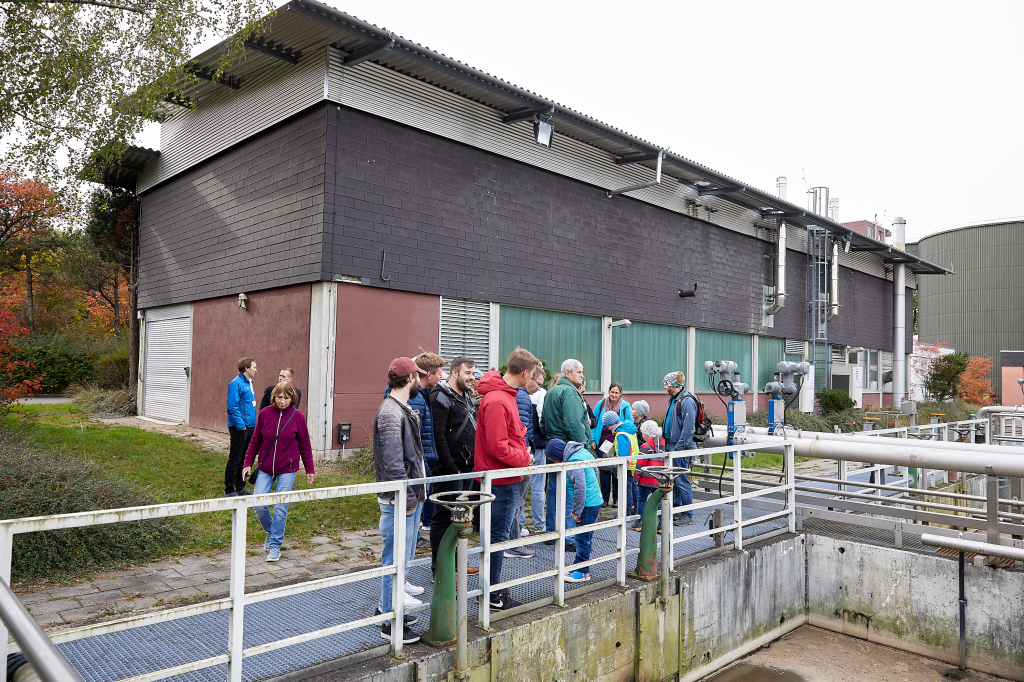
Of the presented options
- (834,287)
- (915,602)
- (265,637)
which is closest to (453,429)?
(265,637)

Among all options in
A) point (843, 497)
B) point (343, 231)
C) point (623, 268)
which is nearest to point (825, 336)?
point (623, 268)

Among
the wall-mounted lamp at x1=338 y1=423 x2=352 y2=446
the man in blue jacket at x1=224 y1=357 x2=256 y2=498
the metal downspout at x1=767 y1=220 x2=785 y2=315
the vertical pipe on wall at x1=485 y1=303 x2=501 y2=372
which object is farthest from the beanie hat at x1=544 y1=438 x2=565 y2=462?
the metal downspout at x1=767 y1=220 x2=785 y2=315

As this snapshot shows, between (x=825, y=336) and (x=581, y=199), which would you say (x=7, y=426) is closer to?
(x=581, y=199)

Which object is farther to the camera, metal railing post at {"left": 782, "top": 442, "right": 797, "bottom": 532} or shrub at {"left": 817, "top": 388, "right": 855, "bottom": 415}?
shrub at {"left": 817, "top": 388, "right": 855, "bottom": 415}

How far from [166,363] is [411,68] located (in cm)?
1062

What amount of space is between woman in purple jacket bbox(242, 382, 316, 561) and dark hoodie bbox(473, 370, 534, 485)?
2.25m

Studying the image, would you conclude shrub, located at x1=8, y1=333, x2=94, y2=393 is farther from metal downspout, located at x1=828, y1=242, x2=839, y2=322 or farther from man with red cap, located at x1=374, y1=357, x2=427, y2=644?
metal downspout, located at x1=828, y1=242, x2=839, y2=322

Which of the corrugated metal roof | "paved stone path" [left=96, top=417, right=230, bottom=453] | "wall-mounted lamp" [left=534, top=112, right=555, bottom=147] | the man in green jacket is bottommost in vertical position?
"paved stone path" [left=96, top=417, right=230, bottom=453]

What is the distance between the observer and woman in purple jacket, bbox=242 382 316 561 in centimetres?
643

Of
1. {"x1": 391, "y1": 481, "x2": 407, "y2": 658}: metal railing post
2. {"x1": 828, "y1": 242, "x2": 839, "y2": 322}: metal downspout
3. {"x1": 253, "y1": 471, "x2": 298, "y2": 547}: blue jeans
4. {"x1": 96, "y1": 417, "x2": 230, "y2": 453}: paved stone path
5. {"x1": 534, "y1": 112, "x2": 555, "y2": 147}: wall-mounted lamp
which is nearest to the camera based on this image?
{"x1": 391, "y1": 481, "x2": 407, "y2": 658}: metal railing post

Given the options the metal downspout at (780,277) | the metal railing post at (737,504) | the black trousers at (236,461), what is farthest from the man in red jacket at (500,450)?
the metal downspout at (780,277)

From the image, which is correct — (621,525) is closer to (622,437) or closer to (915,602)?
(622,437)

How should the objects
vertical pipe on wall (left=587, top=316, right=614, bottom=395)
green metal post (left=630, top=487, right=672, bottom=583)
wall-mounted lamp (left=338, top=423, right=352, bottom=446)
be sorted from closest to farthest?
green metal post (left=630, top=487, right=672, bottom=583)
wall-mounted lamp (left=338, top=423, right=352, bottom=446)
vertical pipe on wall (left=587, top=316, right=614, bottom=395)

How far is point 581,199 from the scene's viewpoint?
53.9 ft
